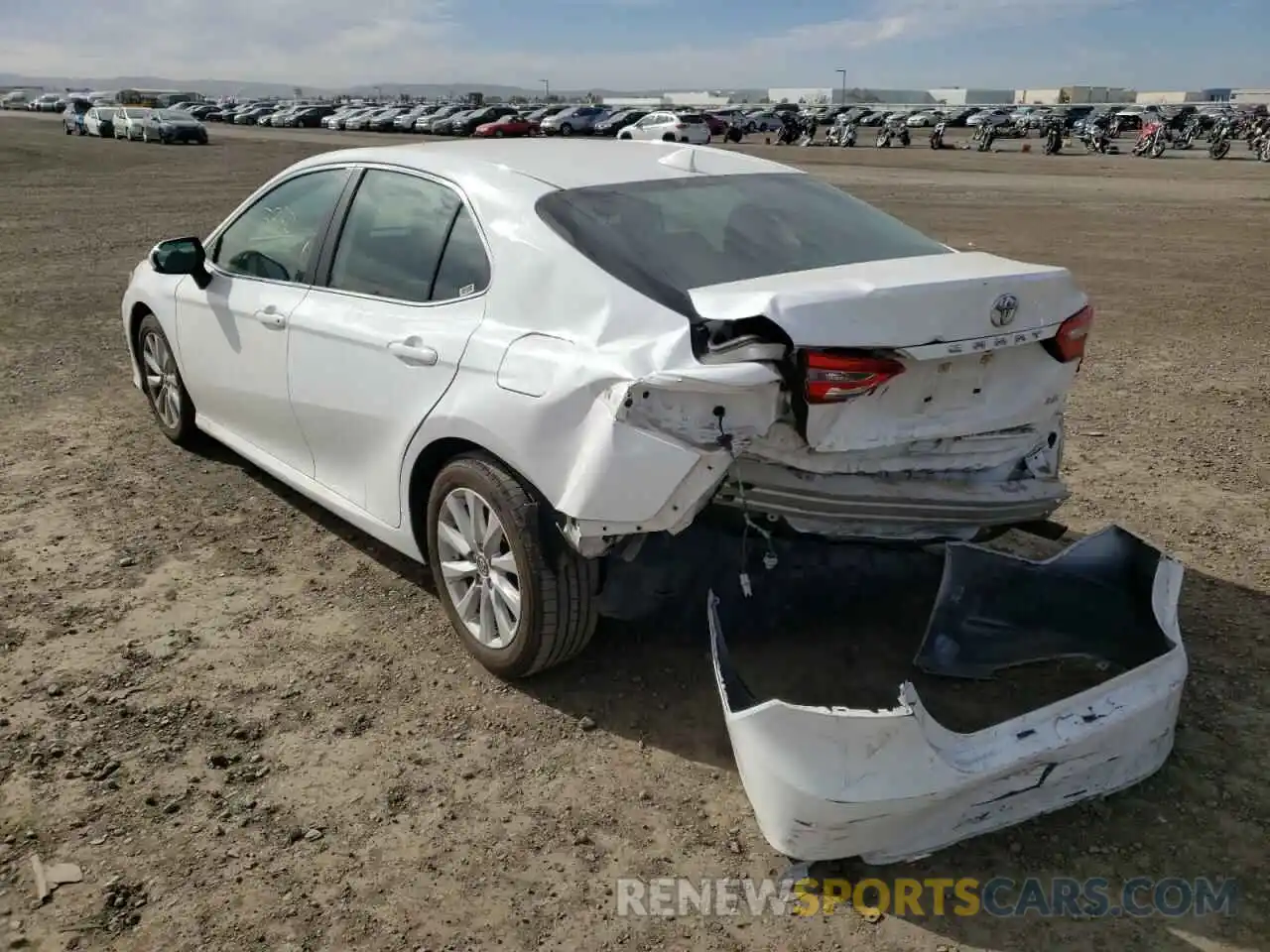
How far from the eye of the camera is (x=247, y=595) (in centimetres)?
413

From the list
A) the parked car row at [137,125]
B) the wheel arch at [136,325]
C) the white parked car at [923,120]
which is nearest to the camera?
the wheel arch at [136,325]

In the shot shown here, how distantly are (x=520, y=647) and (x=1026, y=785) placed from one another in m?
1.56

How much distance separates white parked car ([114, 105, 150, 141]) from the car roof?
150 ft

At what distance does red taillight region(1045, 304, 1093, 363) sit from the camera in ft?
10.3

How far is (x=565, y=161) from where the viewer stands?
3.79m

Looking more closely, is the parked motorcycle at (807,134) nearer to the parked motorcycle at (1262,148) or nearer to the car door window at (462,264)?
the parked motorcycle at (1262,148)

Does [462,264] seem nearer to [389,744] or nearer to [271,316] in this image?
[271,316]

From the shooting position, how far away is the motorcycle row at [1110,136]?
36219 mm

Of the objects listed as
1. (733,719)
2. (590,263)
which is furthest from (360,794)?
(590,263)

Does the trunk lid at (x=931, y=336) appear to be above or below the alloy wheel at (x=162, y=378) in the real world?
above

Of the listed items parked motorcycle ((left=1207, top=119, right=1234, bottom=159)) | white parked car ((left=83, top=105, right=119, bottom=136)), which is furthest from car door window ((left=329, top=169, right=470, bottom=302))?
white parked car ((left=83, top=105, right=119, bottom=136))

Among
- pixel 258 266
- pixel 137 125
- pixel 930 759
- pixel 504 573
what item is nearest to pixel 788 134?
pixel 137 125

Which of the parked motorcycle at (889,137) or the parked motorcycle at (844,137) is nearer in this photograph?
the parked motorcycle at (889,137)

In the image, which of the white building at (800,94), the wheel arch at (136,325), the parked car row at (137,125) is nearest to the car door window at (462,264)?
the wheel arch at (136,325)
